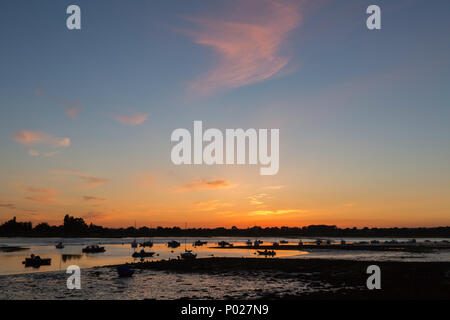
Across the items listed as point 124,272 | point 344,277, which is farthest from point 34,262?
point 344,277

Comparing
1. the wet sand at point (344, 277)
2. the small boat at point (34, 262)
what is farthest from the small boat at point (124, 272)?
the small boat at point (34, 262)

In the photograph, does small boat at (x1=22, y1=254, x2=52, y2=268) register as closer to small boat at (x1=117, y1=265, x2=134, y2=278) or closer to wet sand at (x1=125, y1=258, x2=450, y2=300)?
wet sand at (x1=125, y1=258, x2=450, y2=300)

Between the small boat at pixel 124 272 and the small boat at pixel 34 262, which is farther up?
the small boat at pixel 124 272

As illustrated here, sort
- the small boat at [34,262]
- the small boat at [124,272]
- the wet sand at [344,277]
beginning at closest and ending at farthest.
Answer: the wet sand at [344,277], the small boat at [124,272], the small boat at [34,262]

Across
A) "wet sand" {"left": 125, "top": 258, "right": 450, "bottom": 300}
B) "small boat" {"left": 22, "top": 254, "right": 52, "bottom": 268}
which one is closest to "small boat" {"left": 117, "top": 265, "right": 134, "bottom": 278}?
"wet sand" {"left": 125, "top": 258, "right": 450, "bottom": 300}

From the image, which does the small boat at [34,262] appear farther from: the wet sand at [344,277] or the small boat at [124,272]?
→ the small boat at [124,272]

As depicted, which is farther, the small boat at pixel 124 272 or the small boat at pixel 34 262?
the small boat at pixel 34 262

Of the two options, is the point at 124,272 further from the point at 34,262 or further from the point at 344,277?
the point at 34,262

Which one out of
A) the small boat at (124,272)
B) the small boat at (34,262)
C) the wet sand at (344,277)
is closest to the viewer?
the wet sand at (344,277)

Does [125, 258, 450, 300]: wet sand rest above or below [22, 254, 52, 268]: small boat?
above
